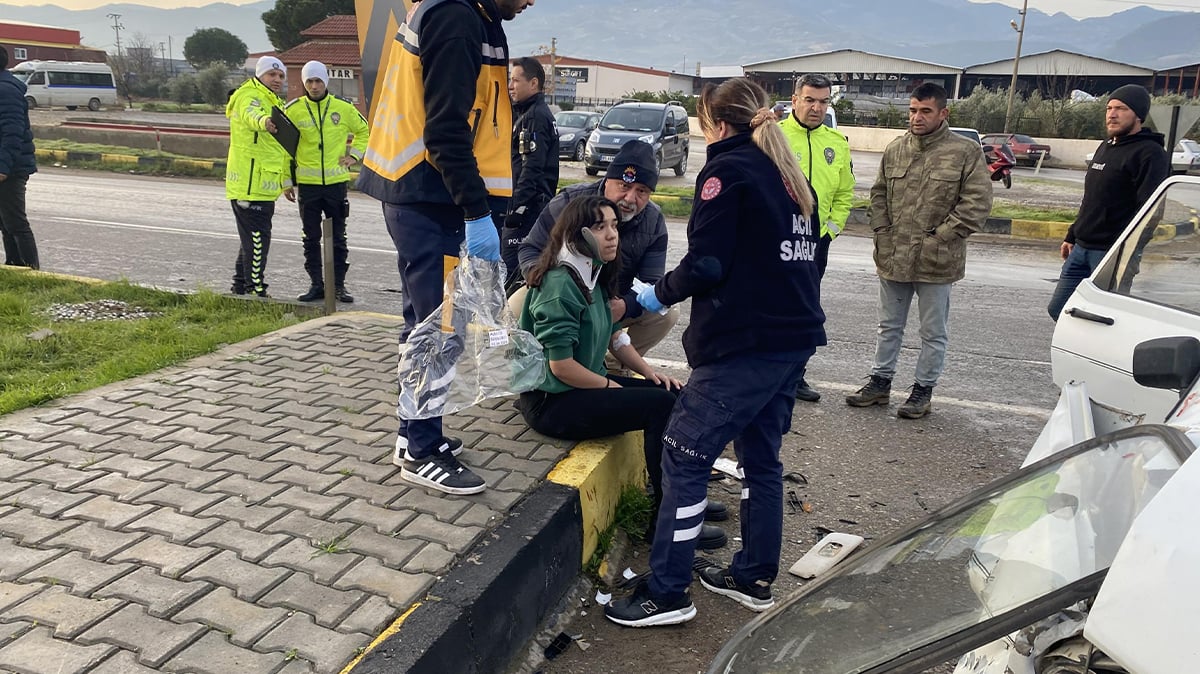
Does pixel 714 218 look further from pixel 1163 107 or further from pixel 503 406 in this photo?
pixel 1163 107

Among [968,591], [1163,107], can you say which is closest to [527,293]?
[968,591]

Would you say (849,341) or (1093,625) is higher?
(1093,625)

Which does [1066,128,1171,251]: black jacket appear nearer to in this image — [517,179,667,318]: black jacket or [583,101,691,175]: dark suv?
[517,179,667,318]: black jacket

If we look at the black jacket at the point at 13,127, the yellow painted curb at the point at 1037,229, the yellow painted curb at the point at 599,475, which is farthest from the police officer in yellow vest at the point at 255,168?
the yellow painted curb at the point at 1037,229

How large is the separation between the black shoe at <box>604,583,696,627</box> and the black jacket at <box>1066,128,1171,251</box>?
12.9 feet

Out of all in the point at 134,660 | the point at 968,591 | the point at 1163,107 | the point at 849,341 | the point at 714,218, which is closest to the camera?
the point at 968,591

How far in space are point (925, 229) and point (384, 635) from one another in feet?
13.5

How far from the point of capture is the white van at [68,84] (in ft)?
135

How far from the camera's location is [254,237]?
6980mm

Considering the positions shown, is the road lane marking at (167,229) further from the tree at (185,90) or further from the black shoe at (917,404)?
the tree at (185,90)

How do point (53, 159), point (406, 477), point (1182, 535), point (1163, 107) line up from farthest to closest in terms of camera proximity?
point (53, 159)
point (1163, 107)
point (406, 477)
point (1182, 535)

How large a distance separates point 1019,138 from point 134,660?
125ft

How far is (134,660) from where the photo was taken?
224cm

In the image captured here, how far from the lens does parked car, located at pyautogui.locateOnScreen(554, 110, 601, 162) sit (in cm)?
2323
